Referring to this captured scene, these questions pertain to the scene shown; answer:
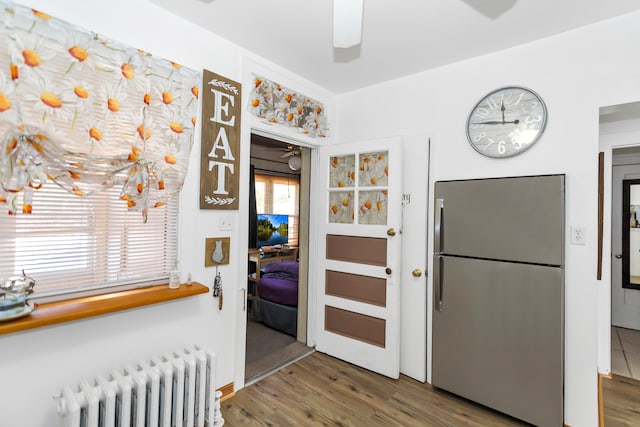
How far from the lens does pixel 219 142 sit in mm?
2170

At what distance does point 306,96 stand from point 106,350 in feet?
7.99

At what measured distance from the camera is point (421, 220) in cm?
257

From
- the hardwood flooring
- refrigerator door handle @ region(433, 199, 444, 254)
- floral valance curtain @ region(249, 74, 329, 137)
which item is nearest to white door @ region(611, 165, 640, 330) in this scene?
the hardwood flooring

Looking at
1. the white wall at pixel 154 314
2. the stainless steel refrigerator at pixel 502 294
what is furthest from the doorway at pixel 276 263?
the stainless steel refrigerator at pixel 502 294

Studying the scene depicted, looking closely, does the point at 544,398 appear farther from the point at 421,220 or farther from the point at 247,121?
the point at 247,121

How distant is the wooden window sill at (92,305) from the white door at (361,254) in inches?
52.6

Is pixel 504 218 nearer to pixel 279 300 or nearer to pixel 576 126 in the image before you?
pixel 576 126

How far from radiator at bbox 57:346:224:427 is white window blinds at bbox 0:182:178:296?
49cm

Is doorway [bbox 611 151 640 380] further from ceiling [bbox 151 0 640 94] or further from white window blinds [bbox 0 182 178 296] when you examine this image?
white window blinds [bbox 0 182 178 296]

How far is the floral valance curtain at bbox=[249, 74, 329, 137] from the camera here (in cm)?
245

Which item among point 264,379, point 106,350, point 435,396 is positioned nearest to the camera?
point 106,350

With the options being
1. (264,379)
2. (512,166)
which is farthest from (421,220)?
(264,379)

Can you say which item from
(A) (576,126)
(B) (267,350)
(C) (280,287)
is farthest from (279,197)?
(A) (576,126)

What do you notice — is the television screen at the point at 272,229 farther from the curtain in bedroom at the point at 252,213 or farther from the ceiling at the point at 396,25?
the ceiling at the point at 396,25
